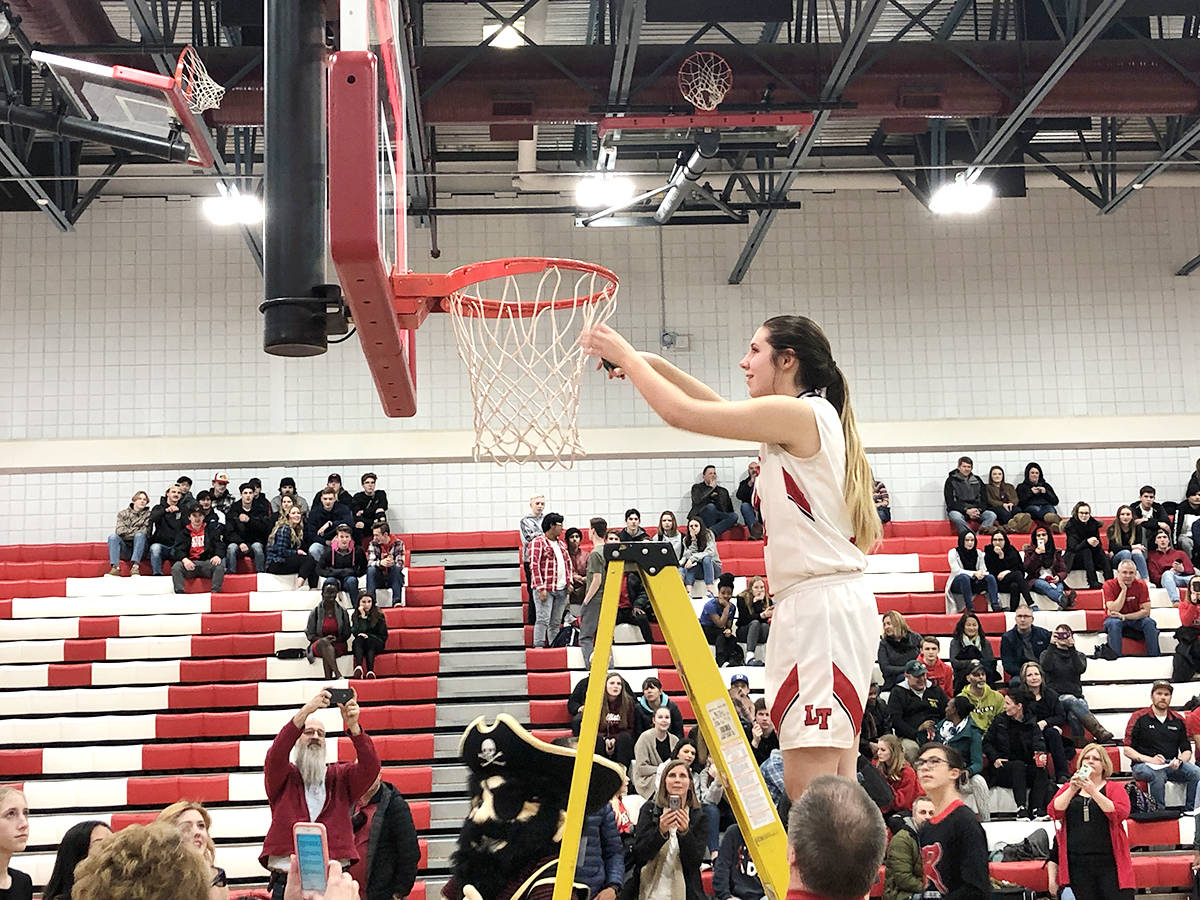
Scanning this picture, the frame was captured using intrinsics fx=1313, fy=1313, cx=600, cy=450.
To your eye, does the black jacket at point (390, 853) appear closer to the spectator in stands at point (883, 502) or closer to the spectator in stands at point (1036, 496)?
the spectator in stands at point (883, 502)

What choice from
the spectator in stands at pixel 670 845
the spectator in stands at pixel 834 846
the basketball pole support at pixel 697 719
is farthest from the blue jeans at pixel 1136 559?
the spectator in stands at pixel 834 846

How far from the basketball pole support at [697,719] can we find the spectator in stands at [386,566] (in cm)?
1266

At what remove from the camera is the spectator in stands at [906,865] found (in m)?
8.50

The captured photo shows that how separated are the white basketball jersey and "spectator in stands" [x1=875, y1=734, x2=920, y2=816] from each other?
Result: 770 cm

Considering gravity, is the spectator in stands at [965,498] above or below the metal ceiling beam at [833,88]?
below

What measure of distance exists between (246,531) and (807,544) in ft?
48.7

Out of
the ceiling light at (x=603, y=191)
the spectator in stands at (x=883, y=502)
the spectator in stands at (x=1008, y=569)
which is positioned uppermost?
the ceiling light at (x=603, y=191)

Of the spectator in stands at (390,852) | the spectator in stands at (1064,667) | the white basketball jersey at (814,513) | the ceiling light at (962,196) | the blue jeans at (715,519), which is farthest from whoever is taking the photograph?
the blue jeans at (715,519)

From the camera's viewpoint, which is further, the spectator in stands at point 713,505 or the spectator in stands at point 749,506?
the spectator in stands at point 713,505

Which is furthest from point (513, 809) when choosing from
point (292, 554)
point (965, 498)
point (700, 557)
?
point (965, 498)

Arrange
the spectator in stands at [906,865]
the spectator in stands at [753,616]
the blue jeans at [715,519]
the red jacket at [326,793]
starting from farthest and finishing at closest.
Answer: the blue jeans at [715,519]
the spectator in stands at [753,616]
the spectator in stands at [906,865]
the red jacket at [326,793]

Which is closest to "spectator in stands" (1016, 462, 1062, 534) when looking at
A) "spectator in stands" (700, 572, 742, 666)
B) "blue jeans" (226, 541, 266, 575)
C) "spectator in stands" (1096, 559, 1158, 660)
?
"spectator in stands" (1096, 559, 1158, 660)

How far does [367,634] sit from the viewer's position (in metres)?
14.7

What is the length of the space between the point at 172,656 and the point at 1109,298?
48.0 ft
